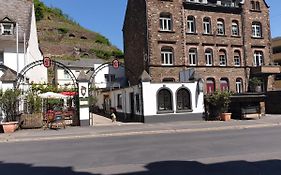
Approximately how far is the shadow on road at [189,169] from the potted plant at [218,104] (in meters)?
17.2

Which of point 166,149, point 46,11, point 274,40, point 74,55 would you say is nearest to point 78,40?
point 74,55

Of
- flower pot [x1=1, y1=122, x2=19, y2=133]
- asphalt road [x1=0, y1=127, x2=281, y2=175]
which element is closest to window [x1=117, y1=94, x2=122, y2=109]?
flower pot [x1=1, y1=122, x2=19, y2=133]

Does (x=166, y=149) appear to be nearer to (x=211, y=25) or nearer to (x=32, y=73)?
(x=211, y=25)

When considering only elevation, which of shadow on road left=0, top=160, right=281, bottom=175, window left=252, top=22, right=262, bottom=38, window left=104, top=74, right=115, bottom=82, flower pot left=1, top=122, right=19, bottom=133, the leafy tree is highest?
the leafy tree

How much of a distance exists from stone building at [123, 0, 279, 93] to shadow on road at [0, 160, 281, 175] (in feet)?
72.9

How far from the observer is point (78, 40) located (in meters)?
88.9

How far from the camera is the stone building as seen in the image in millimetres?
33781

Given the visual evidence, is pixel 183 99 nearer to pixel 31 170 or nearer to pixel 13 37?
pixel 13 37

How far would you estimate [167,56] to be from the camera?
1350 inches

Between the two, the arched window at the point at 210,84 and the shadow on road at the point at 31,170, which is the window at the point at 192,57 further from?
the shadow on road at the point at 31,170

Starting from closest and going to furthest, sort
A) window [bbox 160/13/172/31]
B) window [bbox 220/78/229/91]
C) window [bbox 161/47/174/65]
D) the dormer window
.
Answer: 1. the dormer window
2. window [bbox 161/47/174/65]
3. window [bbox 160/13/172/31]
4. window [bbox 220/78/229/91]

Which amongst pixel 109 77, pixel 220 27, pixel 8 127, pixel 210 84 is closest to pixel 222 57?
pixel 220 27

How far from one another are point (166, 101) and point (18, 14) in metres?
20.2

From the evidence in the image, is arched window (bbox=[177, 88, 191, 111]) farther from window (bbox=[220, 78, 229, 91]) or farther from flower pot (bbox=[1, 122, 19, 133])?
flower pot (bbox=[1, 122, 19, 133])
